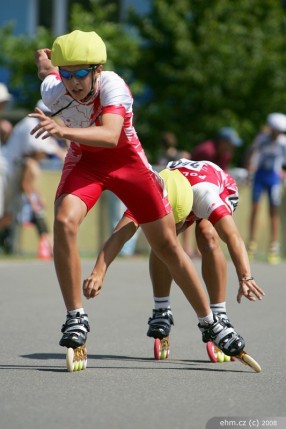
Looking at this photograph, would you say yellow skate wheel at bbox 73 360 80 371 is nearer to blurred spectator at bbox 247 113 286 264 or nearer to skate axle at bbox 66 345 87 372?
skate axle at bbox 66 345 87 372

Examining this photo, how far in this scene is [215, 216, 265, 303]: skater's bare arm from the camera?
7.70 metres

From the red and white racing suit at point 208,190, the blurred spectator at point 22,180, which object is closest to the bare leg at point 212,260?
the red and white racing suit at point 208,190

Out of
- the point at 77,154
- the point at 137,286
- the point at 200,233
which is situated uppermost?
the point at 77,154

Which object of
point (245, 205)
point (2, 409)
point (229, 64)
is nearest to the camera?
point (2, 409)

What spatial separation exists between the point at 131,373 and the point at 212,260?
1011 millimetres

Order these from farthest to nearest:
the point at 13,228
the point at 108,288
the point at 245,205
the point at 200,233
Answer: the point at 245,205 → the point at 13,228 → the point at 108,288 → the point at 200,233

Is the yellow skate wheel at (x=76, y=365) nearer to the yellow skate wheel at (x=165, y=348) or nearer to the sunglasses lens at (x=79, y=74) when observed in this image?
the yellow skate wheel at (x=165, y=348)

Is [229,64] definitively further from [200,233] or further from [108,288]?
[200,233]

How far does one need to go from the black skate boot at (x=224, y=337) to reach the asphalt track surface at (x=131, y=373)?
0.43 ft

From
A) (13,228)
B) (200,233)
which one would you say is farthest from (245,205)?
(200,233)

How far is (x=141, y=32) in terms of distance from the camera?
25578 millimetres

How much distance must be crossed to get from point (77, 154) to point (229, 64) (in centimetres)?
1680

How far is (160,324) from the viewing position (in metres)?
8.63

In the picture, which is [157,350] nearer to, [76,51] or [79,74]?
[79,74]
